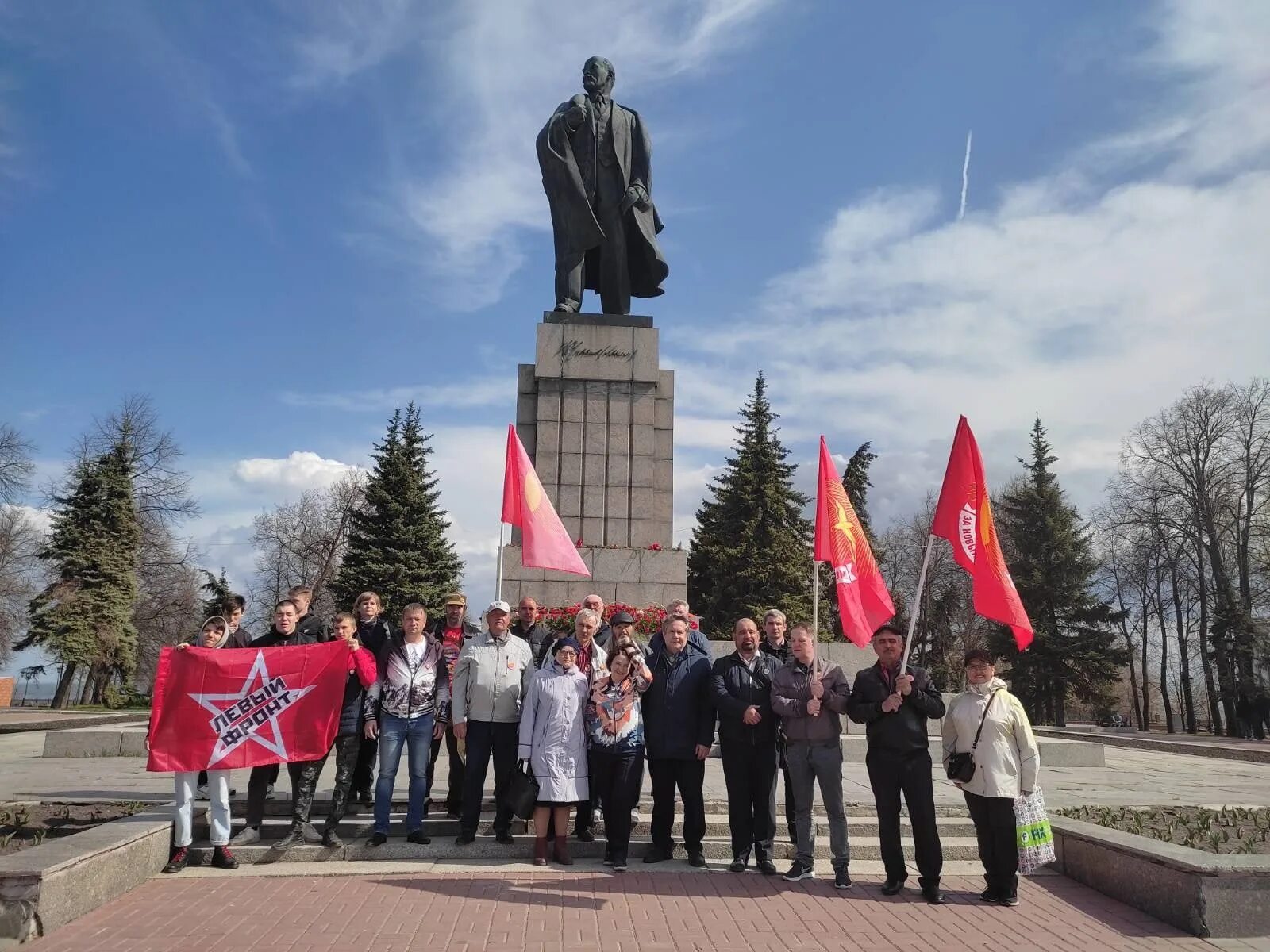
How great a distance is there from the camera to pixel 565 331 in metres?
14.6

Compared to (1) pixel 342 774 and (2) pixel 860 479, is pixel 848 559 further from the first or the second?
(2) pixel 860 479

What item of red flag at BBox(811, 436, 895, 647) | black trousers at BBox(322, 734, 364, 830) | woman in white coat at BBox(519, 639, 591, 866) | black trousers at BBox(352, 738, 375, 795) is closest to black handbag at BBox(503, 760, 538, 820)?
woman in white coat at BBox(519, 639, 591, 866)

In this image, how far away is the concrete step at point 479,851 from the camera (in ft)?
21.6

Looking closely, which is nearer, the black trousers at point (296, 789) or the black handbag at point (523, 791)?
the black handbag at point (523, 791)

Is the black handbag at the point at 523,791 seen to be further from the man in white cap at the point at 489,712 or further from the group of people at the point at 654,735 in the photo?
the man in white cap at the point at 489,712

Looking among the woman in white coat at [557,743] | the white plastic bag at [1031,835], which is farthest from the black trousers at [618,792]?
the white plastic bag at [1031,835]

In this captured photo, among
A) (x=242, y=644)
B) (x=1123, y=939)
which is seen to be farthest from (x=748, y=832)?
(x=242, y=644)

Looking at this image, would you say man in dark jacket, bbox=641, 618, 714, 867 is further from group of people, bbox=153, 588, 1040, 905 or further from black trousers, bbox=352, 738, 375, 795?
black trousers, bbox=352, 738, 375, 795

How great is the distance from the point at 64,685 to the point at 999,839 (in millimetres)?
34230

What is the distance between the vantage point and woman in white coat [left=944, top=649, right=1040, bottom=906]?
19.1 feet

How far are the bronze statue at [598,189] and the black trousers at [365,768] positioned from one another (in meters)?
8.94

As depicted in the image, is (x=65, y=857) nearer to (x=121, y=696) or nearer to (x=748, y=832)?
(x=748, y=832)

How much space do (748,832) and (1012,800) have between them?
5.89 feet
